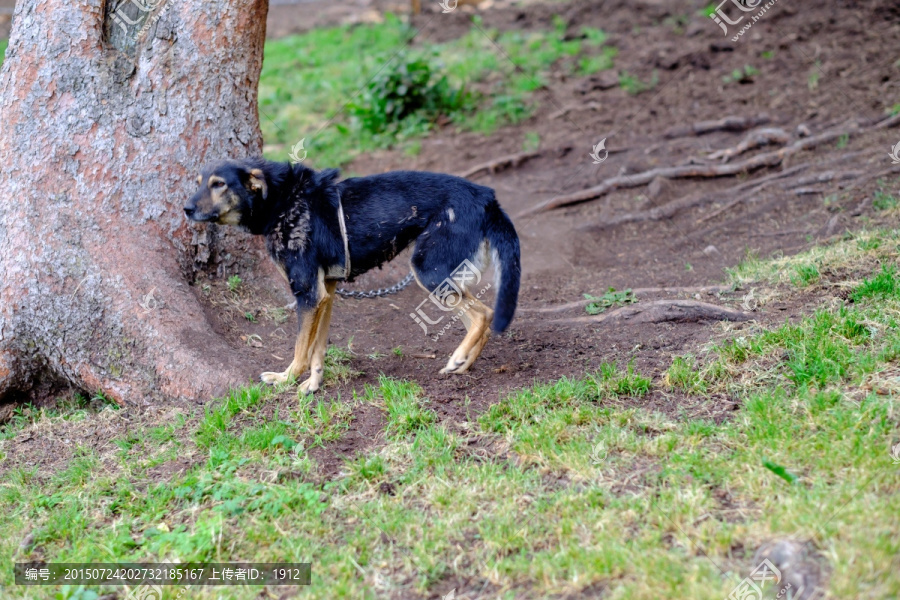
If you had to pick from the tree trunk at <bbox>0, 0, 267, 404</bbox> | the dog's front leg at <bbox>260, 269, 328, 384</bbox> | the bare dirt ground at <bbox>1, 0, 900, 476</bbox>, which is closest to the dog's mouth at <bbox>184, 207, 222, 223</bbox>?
the dog's front leg at <bbox>260, 269, 328, 384</bbox>

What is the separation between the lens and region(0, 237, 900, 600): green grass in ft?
11.3

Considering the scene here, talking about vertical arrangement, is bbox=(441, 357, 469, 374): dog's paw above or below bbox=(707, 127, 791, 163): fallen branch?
below

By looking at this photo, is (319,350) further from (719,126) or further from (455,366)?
(719,126)

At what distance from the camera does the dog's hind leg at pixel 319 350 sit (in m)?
5.09

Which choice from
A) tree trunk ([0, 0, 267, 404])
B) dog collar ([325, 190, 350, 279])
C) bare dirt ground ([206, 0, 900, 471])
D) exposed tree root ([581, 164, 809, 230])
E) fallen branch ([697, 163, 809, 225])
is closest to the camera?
dog collar ([325, 190, 350, 279])

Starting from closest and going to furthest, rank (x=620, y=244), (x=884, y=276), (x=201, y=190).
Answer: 1. (x=201, y=190)
2. (x=884, y=276)
3. (x=620, y=244)

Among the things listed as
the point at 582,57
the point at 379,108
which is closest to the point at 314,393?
the point at 379,108

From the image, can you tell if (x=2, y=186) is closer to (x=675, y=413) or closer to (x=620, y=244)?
(x=675, y=413)

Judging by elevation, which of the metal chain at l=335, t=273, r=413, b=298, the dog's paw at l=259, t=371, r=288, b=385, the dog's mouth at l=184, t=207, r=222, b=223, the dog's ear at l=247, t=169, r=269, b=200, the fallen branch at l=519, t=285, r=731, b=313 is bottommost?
the fallen branch at l=519, t=285, r=731, b=313

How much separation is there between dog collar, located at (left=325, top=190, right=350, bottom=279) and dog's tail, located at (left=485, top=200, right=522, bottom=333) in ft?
3.18

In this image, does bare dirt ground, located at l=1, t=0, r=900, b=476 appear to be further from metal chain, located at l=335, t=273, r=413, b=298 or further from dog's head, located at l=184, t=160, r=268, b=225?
dog's head, located at l=184, t=160, r=268, b=225

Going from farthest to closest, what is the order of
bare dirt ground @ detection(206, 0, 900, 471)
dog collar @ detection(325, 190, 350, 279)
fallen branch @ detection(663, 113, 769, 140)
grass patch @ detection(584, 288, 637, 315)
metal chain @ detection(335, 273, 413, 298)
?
1. fallen branch @ detection(663, 113, 769, 140)
2. metal chain @ detection(335, 273, 413, 298)
3. grass patch @ detection(584, 288, 637, 315)
4. bare dirt ground @ detection(206, 0, 900, 471)
5. dog collar @ detection(325, 190, 350, 279)

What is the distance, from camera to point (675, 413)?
4.50 m

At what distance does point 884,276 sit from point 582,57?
26.4ft
